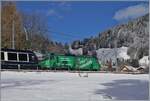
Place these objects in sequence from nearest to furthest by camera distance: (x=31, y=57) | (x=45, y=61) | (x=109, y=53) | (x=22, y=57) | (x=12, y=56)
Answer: (x=12, y=56), (x=22, y=57), (x=31, y=57), (x=45, y=61), (x=109, y=53)

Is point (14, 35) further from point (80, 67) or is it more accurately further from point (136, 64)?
point (136, 64)

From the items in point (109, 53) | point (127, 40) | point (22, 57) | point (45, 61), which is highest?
point (127, 40)

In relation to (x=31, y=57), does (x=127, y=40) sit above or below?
above

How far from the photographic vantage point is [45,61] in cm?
4203

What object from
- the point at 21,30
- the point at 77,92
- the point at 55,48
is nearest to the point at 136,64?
the point at 55,48

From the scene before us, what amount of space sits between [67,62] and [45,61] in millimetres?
2612

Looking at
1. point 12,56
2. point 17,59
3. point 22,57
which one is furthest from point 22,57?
point 12,56

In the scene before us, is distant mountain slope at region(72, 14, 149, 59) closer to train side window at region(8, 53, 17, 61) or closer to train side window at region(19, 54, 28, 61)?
train side window at region(19, 54, 28, 61)

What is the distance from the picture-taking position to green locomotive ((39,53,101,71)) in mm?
41906

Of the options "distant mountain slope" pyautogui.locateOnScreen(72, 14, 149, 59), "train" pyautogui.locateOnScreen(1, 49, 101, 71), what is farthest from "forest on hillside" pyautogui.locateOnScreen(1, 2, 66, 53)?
"distant mountain slope" pyautogui.locateOnScreen(72, 14, 149, 59)

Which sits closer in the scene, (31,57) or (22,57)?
(22,57)

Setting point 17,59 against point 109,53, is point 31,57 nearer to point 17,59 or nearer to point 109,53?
point 17,59

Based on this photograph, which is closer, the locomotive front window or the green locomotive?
the locomotive front window

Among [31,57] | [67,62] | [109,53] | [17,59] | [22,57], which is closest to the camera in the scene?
[17,59]
